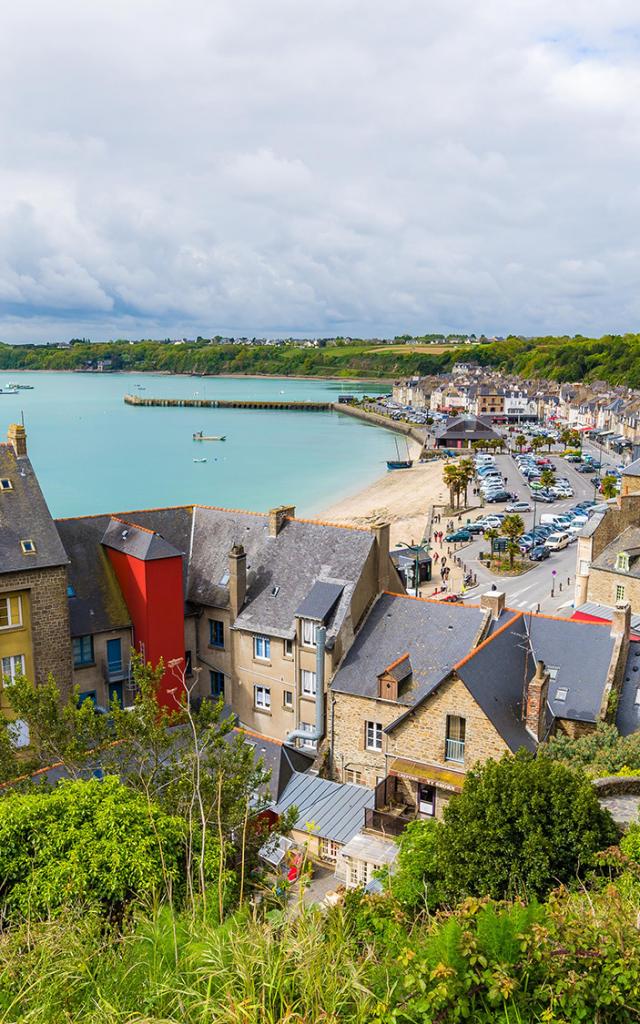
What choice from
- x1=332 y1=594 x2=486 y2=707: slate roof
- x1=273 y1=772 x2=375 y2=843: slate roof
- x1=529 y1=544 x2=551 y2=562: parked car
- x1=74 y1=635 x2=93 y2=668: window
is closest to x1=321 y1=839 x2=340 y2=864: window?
x1=273 y1=772 x2=375 y2=843: slate roof

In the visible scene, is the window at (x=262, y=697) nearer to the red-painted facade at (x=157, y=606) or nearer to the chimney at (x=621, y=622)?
the red-painted facade at (x=157, y=606)

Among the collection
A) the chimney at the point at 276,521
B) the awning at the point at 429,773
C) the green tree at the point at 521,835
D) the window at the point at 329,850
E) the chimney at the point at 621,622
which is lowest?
the window at the point at 329,850

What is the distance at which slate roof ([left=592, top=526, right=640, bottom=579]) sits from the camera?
41.4 metres

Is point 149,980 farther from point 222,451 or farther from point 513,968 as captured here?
point 222,451

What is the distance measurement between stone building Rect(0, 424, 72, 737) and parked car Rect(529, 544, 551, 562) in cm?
4263

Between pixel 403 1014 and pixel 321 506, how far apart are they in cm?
9098

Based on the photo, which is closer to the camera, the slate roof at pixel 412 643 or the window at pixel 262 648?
the slate roof at pixel 412 643

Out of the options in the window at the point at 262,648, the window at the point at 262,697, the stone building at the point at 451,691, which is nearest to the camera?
the stone building at the point at 451,691

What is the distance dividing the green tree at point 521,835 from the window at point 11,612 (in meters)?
17.5

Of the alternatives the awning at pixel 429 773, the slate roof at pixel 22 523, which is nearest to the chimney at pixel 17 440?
the slate roof at pixel 22 523

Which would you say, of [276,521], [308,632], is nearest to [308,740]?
A: [308,632]

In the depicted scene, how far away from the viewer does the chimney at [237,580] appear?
31.0 m

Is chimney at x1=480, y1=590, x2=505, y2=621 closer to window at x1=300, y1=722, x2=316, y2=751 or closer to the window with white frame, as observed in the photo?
window at x1=300, y1=722, x2=316, y2=751

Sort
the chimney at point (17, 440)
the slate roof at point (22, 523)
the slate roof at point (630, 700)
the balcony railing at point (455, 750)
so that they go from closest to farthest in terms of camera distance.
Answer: the balcony railing at point (455, 750) → the slate roof at point (630, 700) → the slate roof at point (22, 523) → the chimney at point (17, 440)
